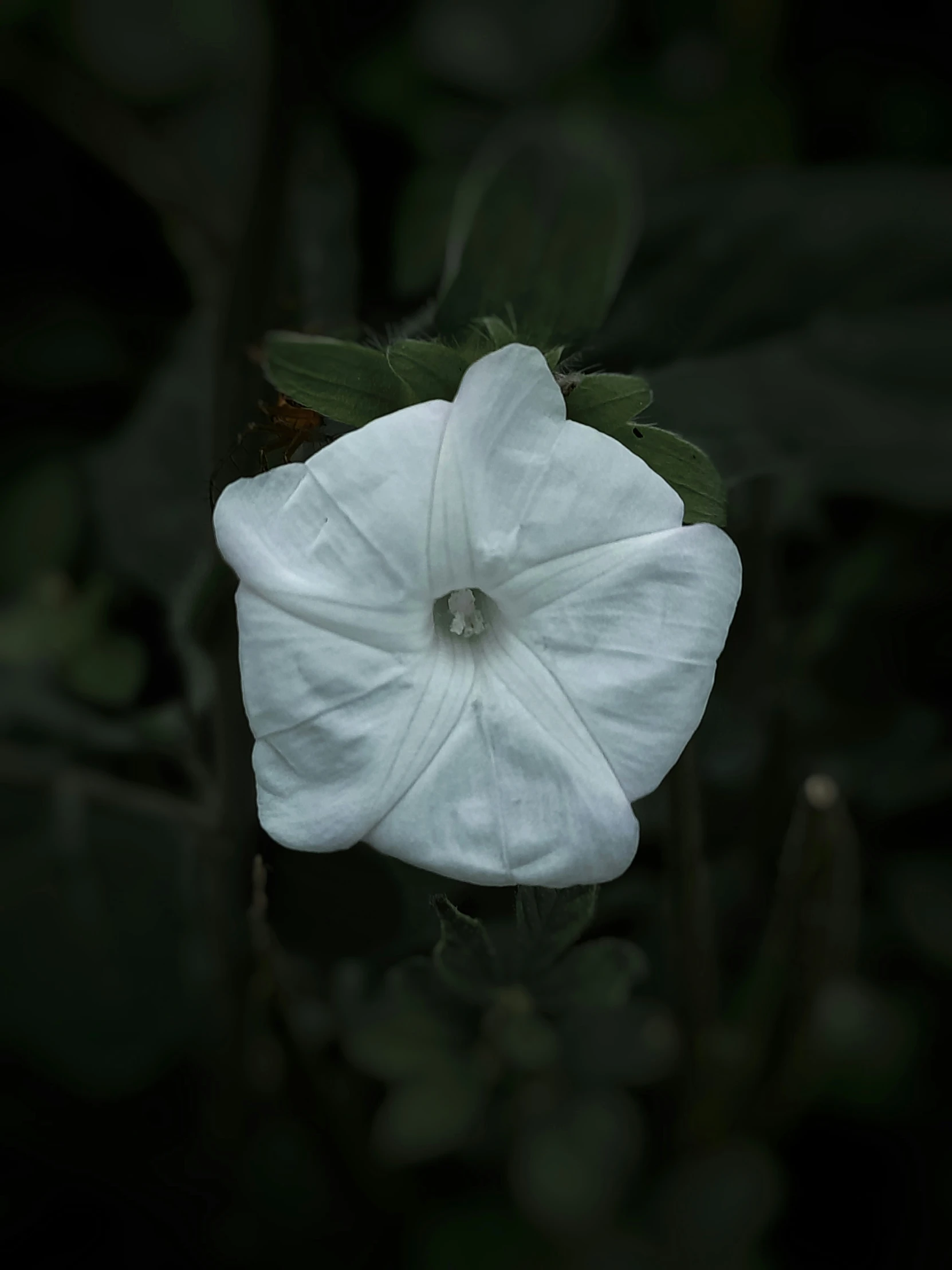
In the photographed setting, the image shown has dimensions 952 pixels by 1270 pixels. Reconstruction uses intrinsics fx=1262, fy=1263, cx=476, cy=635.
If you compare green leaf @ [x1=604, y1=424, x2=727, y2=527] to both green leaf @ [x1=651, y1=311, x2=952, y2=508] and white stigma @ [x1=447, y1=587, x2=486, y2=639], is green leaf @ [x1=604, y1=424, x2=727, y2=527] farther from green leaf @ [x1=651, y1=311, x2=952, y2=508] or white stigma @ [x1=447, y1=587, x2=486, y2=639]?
green leaf @ [x1=651, y1=311, x2=952, y2=508]

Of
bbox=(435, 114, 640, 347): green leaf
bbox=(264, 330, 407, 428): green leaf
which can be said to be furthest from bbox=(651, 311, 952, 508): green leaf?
bbox=(264, 330, 407, 428): green leaf

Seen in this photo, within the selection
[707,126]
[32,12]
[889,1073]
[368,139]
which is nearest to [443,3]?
[368,139]

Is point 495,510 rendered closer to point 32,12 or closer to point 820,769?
point 820,769

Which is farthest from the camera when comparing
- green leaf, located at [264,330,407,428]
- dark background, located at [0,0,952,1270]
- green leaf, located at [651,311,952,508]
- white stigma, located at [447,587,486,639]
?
dark background, located at [0,0,952,1270]

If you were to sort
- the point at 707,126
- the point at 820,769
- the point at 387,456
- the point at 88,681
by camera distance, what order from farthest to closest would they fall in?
1. the point at 707,126
2. the point at 820,769
3. the point at 88,681
4. the point at 387,456

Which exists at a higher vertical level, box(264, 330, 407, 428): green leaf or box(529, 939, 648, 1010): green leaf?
box(264, 330, 407, 428): green leaf

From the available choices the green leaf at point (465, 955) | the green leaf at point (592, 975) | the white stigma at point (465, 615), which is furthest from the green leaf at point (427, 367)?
the green leaf at point (592, 975)
